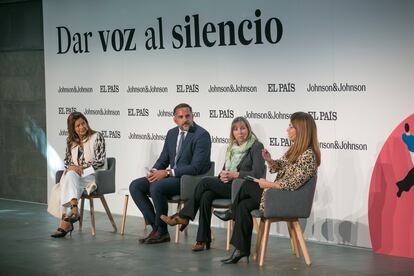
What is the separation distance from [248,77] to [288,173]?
2.00 m

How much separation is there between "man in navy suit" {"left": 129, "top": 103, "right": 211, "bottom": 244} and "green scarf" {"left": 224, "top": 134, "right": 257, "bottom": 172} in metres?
0.47

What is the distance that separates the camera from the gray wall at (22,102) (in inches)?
463

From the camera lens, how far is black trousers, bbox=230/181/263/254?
298 inches

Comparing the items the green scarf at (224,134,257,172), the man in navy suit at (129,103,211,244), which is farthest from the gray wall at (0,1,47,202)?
the green scarf at (224,134,257,172)

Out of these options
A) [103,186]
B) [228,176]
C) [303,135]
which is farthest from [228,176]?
[103,186]

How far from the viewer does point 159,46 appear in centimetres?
1026

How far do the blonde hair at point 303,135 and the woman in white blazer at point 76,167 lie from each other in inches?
103

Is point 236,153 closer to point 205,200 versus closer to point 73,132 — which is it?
point 205,200

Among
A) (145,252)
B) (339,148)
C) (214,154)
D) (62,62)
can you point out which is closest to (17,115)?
(62,62)

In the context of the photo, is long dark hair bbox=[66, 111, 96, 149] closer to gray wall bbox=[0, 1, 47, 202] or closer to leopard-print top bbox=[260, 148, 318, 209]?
gray wall bbox=[0, 1, 47, 202]

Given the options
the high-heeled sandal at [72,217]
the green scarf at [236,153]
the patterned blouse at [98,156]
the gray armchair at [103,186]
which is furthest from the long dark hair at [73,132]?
the green scarf at [236,153]

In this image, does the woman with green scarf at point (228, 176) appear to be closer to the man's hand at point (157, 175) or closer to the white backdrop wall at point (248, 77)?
the man's hand at point (157, 175)

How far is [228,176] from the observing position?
8188 millimetres

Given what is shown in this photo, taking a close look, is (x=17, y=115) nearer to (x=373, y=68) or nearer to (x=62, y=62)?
(x=62, y=62)
